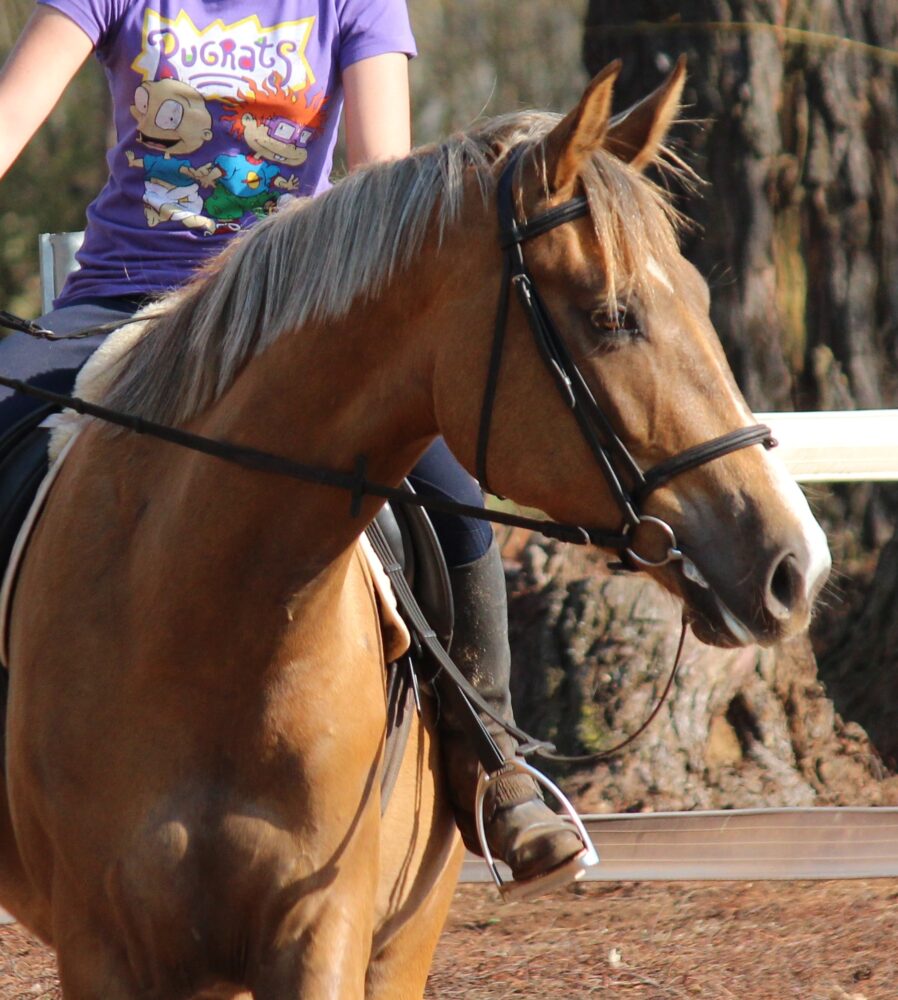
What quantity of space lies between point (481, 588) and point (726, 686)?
2.59 m

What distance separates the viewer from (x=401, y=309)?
7.50ft

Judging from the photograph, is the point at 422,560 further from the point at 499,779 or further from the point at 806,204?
the point at 806,204

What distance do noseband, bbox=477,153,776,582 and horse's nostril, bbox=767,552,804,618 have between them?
0.14 meters

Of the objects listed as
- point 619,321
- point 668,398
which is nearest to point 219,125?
point 619,321

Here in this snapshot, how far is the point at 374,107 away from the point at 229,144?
0.32 metres

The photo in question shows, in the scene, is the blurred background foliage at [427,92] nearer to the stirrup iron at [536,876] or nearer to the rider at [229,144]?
the rider at [229,144]

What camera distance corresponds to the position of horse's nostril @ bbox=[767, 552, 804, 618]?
2.04m

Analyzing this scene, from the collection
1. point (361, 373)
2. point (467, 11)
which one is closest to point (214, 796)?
point (361, 373)

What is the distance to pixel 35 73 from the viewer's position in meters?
2.89

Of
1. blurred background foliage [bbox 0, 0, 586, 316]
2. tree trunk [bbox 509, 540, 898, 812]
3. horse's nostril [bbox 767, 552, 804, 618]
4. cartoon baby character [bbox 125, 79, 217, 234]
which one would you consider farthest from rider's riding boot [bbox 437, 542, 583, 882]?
blurred background foliage [bbox 0, 0, 586, 316]

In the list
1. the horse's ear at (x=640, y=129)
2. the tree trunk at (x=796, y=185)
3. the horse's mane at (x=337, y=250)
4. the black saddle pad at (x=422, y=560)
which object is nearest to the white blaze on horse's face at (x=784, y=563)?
the horse's mane at (x=337, y=250)

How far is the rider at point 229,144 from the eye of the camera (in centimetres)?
292

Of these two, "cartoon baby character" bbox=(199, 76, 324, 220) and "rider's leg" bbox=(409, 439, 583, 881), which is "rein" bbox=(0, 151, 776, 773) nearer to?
"rider's leg" bbox=(409, 439, 583, 881)

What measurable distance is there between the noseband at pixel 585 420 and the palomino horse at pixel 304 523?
15mm
